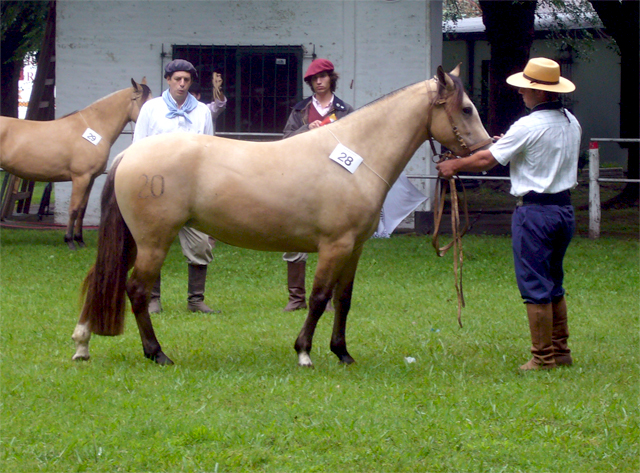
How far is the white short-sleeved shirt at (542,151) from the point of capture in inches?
199

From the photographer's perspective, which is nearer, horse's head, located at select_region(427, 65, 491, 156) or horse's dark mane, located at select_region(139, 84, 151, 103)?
horse's head, located at select_region(427, 65, 491, 156)

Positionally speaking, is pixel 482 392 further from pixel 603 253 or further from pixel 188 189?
pixel 603 253

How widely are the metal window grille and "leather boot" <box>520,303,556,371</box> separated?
798cm

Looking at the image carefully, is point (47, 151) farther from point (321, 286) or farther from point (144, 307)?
point (321, 286)

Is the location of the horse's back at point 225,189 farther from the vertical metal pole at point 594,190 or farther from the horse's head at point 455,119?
the vertical metal pole at point 594,190

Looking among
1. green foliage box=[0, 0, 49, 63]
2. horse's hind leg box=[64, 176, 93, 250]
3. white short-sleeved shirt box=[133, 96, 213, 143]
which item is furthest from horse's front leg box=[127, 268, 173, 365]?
green foliage box=[0, 0, 49, 63]

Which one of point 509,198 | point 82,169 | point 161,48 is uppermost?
point 161,48

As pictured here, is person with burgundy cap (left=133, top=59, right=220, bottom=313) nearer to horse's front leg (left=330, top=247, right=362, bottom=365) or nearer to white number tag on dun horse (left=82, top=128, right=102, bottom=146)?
horse's front leg (left=330, top=247, right=362, bottom=365)

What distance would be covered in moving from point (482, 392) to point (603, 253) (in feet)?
21.4

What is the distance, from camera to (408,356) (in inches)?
224

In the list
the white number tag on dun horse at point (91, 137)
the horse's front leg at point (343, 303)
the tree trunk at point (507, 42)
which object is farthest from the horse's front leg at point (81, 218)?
the tree trunk at point (507, 42)

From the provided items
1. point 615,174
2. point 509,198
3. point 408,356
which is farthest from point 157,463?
point 615,174

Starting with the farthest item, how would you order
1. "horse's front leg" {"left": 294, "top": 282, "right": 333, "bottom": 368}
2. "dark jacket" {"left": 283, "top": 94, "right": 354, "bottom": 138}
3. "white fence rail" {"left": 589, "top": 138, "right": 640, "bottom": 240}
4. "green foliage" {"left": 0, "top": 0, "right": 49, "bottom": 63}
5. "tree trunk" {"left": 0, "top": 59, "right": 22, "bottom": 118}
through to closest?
"tree trunk" {"left": 0, "top": 59, "right": 22, "bottom": 118}, "green foliage" {"left": 0, "top": 0, "right": 49, "bottom": 63}, "white fence rail" {"left": 589, "top": 138, "right": 640, "bottom": 240}, "dark jacket" {"left": 283, "top": 94, "right": 354, "bottom": 138}, "horse's front leg" {"left": 294, "top": 282, "right": 333, "bottom": 368}

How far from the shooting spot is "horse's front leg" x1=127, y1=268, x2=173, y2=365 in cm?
520
